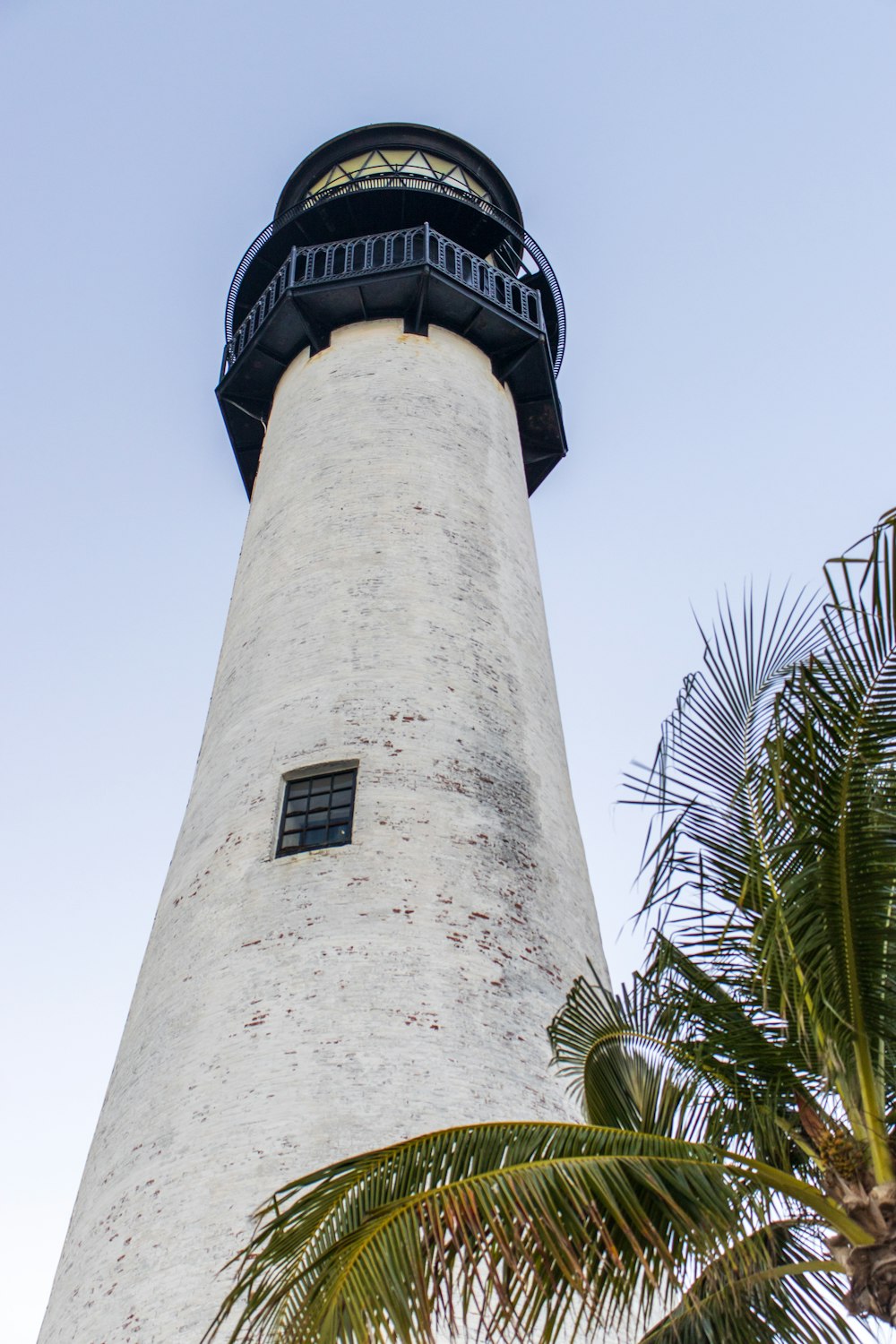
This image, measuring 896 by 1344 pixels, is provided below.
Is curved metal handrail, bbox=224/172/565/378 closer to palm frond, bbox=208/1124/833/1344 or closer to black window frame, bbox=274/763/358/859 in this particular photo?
black window frame, bbox=274/763/358/859

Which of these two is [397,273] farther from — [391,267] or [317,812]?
[317,812]

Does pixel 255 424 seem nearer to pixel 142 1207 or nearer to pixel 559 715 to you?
pixel 559 715

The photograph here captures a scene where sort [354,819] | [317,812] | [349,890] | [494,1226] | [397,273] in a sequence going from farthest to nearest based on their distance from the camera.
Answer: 1. [397,273]
2. [317,812]
3. [354,819]
4. [349,890]
5. [494,1226]

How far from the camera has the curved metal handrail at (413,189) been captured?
2381cm

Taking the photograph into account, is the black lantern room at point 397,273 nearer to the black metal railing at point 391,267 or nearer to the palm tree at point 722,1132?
the black metal railing at point 391,267

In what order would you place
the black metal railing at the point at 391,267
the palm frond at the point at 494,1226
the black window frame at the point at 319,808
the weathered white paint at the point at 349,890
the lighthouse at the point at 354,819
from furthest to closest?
the black metal railing at the point at 391,267, the black window frame at the point at 319,808, the lighthouse at the point at 354,819, the weathered white paint at the point at 349,890, the palm frond at the point at 494,1226

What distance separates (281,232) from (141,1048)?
16.4m

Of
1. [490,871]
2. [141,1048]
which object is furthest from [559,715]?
[141,1048]

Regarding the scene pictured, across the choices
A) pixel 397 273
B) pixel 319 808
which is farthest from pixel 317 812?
pixel 397 273

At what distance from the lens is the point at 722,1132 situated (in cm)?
768

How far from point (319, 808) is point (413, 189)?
13.9m

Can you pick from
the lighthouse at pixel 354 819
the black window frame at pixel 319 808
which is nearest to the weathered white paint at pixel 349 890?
the lighthouse at pixel 354 819

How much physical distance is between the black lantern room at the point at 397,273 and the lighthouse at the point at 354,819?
77mm

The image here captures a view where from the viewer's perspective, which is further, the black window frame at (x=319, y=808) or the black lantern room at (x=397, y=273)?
the black lantern room at (x=397, y=273)
